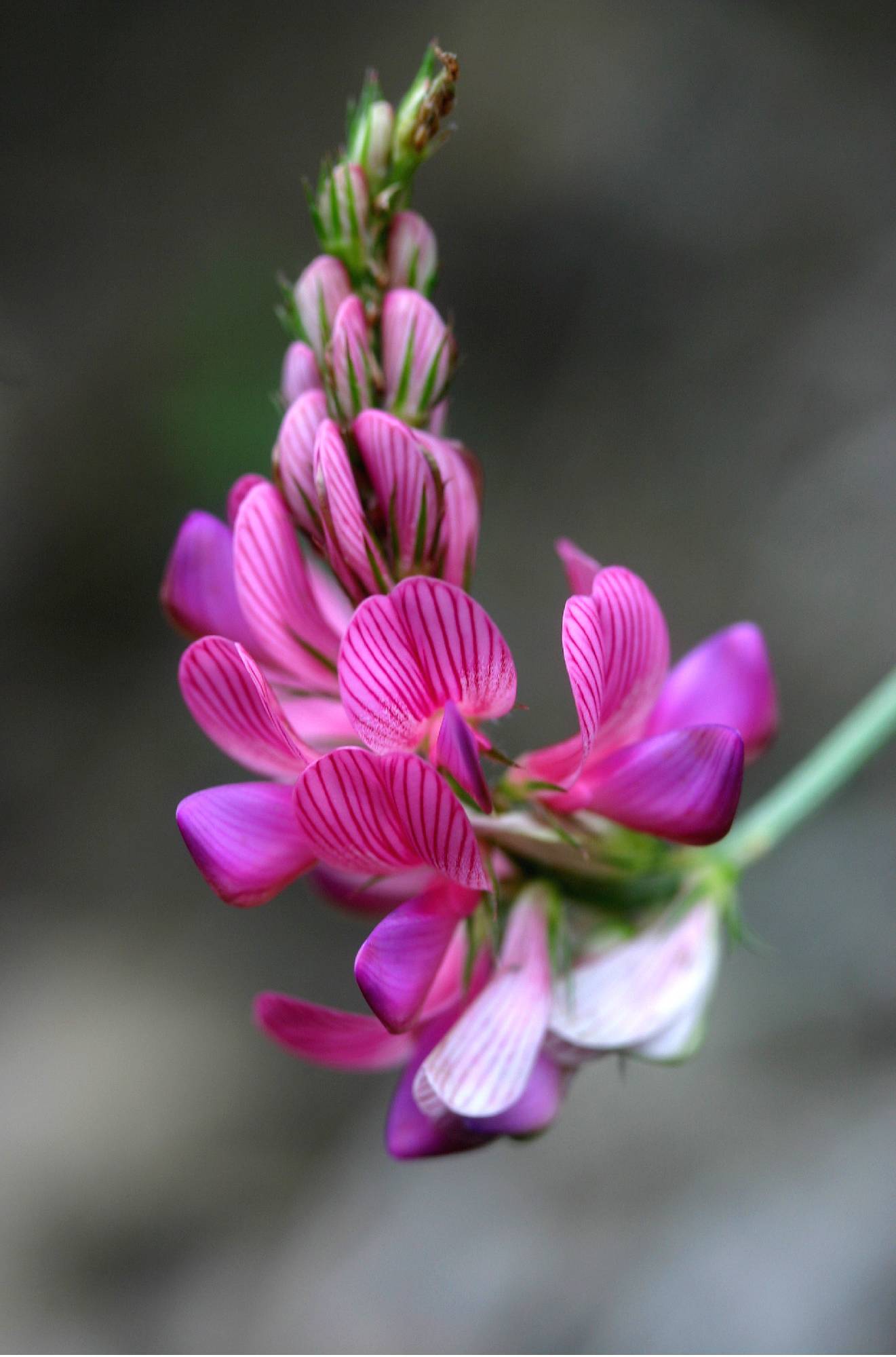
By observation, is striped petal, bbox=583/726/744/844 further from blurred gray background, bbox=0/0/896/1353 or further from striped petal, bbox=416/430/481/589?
blurred gray background, bbox=0/0/896/1353

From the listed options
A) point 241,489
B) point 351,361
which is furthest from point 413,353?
point 241,489

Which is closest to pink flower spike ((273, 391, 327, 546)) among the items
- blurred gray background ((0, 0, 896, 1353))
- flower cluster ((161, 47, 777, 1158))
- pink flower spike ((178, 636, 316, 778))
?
flower cluster ((161, 47, 777, 1158))

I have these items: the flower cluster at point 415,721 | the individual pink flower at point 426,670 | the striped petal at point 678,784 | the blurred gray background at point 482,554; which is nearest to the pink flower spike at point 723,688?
the flower cluster at point 415,721

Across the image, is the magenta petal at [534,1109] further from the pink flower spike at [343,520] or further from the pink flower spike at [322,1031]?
the pink flower spike at [343,520]

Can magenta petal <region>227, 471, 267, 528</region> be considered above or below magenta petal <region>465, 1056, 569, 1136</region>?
above

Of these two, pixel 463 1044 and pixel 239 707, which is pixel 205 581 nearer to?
pixel 239 707

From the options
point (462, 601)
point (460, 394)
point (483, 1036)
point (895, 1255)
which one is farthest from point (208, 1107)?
point (462, 601)
